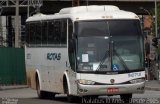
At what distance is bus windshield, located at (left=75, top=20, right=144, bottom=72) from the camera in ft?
67.9

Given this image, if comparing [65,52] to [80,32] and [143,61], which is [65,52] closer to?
[80,32]

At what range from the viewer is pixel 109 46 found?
2084cm

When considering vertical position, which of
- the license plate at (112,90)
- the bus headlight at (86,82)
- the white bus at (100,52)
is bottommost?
the license plate at (112,90)

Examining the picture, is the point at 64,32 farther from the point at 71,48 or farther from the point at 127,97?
the point at 127,97

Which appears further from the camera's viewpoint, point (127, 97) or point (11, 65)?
point (11, 65)

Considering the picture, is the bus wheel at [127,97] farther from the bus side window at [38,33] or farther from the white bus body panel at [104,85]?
the bus side window at [38,33]

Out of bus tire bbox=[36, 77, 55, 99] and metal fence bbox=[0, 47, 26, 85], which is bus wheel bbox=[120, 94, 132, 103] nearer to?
bus tire bbox=[36, 77, 55, 99]

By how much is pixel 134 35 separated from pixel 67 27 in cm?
241

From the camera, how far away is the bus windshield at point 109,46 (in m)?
20.7

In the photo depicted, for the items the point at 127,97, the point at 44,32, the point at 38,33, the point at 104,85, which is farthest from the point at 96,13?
the point at 38,33

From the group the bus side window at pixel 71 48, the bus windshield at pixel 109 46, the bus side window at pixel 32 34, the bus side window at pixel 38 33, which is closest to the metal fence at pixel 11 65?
the bus side window at pixel 32 34

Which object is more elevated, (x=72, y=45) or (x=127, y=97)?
(x=72, y=45)

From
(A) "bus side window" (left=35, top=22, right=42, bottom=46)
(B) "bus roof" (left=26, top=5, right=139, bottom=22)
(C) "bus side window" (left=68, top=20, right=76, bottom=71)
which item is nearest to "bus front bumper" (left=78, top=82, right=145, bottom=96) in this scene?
(C) "bus side window" (left=68, top=20, right=76, bottom=71)

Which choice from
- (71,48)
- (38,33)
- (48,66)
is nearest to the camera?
(71,48)
